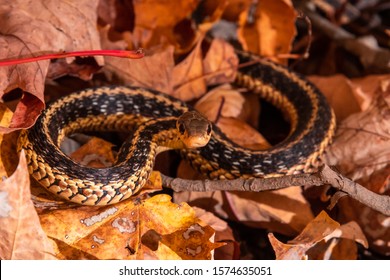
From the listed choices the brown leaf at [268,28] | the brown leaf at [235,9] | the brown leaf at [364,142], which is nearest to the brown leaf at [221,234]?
the brown leaf at [364,142]

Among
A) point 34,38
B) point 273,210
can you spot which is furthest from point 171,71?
point 273,210

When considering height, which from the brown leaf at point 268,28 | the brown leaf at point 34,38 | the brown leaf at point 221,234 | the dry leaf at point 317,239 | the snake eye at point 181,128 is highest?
the brown leaf at point 34,38

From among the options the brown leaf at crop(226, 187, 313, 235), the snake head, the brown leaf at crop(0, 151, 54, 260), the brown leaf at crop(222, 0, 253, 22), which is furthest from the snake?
the brown leaf at crop(222, 0, 253, 22)

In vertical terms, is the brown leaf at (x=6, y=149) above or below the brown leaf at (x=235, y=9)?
below

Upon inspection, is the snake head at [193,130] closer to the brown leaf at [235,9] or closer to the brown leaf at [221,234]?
the brown leaf at [221,234]

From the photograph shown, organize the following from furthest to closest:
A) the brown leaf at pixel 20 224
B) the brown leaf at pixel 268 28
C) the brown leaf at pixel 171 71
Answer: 1. the brown leaf at pixel 268 28
2. the brown leaf at pixel 171 71
3. the brown leaf at pixel 20 224
